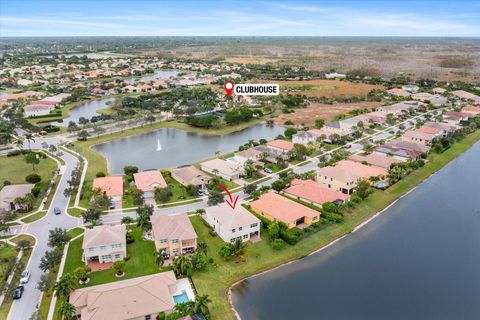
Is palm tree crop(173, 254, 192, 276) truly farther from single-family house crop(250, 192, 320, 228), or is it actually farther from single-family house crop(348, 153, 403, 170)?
single-family house crop(348, 153, 403, 170)

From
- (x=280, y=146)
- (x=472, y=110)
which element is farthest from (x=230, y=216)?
(x=472, y=110)

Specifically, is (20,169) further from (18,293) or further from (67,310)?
(67,310)

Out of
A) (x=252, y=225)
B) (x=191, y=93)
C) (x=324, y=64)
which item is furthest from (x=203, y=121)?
(x=324, y=64)

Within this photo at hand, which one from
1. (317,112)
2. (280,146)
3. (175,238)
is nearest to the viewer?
(175,238)

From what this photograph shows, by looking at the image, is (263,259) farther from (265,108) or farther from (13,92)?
(13,92)

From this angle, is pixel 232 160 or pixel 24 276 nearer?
pixel 24 276

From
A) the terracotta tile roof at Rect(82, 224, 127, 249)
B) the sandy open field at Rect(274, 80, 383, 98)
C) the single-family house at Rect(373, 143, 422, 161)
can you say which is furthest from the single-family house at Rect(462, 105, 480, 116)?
the terracotta tile roof at Rect(82, 224, 127, 249)

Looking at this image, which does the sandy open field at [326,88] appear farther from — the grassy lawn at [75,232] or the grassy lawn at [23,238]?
the grassy lawn at [23,238]
